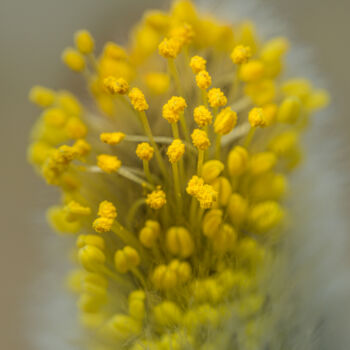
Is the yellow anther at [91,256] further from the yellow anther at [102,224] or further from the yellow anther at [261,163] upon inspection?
the yellow anther at [261,163]

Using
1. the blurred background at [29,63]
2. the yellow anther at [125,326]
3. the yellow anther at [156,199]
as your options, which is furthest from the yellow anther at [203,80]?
the blurred background at [29,63]

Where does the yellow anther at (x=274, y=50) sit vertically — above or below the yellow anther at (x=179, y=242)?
above

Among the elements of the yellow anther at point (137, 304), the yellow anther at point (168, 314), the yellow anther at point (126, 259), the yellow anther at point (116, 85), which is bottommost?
the yellow anther at point (168, 314)

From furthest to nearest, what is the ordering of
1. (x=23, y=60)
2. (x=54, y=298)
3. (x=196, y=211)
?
(x=23, y=60) < (x=54, y=298) < (x=196, y=211)

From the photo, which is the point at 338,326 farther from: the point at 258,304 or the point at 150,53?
the point at 150,53

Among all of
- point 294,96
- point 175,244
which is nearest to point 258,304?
point 175,244

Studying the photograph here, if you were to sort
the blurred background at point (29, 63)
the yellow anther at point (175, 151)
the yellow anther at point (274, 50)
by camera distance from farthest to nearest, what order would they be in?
the blurred background at point (29, 63) → the yellow anther at point (274, 50) → the yellow anther at point (175, 151)
